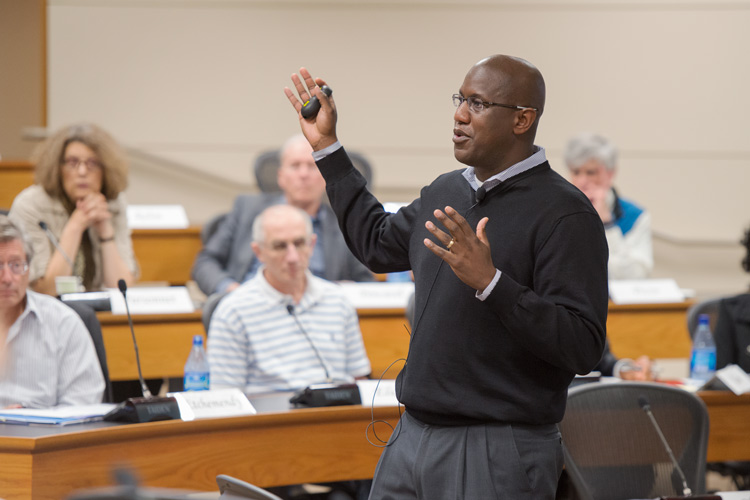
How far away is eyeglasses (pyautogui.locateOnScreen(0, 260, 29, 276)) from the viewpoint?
2426 millimetres

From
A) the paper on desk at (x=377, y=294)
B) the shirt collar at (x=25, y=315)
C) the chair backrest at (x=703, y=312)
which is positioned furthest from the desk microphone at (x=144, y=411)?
the chair backrest at (x=703, y=312)

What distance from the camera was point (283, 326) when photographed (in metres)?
2.96

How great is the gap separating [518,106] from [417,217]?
280mm

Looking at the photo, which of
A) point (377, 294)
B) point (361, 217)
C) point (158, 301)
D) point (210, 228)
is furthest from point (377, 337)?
point (361, 217)

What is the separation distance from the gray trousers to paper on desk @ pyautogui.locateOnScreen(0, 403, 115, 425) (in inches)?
35.3

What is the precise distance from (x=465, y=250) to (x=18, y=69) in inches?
223

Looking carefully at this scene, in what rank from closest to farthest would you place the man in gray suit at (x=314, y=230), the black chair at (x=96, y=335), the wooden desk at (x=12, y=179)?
the black chair at (x=96, y=335), the man in gray suit at (x=314, y=230), the wooden desk at (x=12, y=179)

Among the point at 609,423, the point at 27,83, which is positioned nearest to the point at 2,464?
the point at 609,423

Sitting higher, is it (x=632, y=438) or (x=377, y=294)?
(x=377, y=294)

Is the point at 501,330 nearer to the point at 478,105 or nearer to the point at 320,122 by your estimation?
the point at 478,105

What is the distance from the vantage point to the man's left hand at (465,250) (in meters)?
1.42

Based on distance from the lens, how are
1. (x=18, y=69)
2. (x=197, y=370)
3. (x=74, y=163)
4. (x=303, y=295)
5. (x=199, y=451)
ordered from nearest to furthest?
(x=199, y=451) < (x=197, y=370) < (x=303, y=295) < (x=74, y=163) < (x=18, y=69)

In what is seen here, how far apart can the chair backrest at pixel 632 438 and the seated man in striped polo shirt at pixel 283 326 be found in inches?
33.2

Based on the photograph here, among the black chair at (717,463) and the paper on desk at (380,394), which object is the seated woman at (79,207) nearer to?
the paper on desk at (380,394)
